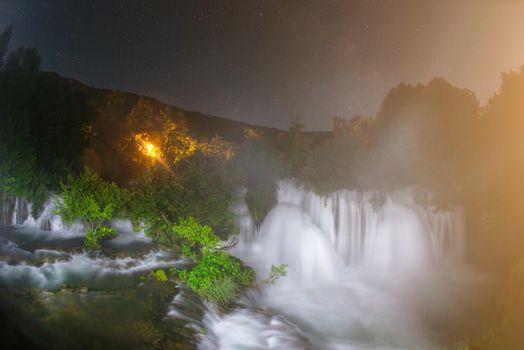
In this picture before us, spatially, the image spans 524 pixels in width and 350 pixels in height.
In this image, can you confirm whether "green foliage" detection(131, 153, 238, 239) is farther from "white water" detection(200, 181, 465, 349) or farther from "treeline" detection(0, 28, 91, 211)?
"treeline" detection(0, 28, 91, 211)

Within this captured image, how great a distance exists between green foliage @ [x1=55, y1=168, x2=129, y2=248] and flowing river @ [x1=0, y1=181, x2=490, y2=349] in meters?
0.90

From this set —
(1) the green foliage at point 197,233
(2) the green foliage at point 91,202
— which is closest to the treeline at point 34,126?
(2) the green foliage at point 91,202

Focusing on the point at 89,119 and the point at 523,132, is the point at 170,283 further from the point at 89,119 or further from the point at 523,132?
the point at 523,132

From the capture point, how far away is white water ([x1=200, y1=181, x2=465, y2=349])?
39.6 ft

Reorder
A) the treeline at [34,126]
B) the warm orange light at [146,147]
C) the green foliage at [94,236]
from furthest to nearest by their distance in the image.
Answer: the warm orange light at [146,147], the treeline at [34,126], the green foliage at [94,236]

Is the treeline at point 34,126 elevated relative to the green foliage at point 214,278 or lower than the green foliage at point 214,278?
elevated

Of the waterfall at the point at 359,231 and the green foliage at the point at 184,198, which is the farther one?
the waterfall at the point at 359,231

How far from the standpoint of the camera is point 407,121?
94.0ft

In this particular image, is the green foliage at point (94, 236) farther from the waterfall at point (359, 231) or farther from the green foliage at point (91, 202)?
the waterfall at point (359, 231)

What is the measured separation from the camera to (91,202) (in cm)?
1479

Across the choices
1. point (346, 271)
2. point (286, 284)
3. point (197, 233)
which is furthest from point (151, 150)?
point (346, 271)

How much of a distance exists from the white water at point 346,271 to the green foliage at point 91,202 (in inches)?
251

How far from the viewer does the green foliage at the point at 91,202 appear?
1480cm

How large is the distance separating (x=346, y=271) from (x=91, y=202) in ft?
42.8
